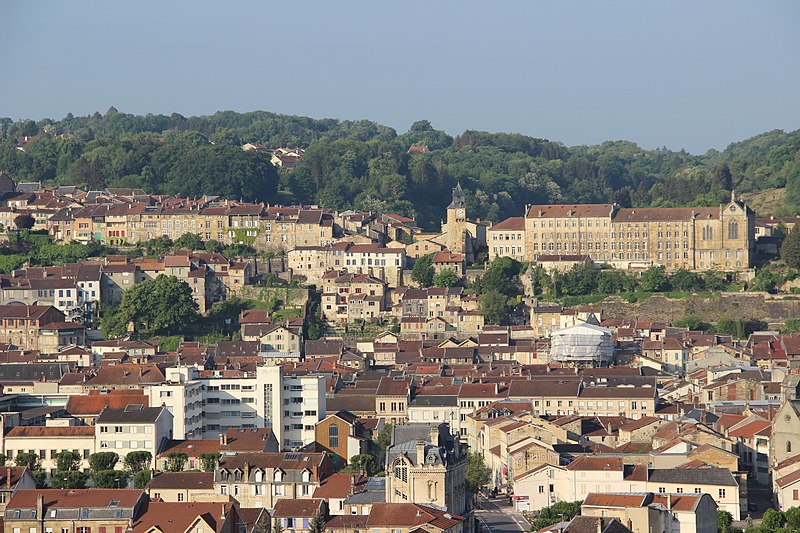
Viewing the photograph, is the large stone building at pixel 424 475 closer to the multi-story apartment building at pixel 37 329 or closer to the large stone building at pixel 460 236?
the multi-story apartment building at pixel 37 329

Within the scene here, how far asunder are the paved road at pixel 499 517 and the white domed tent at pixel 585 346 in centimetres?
2235

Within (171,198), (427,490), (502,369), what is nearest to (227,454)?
(427,490)

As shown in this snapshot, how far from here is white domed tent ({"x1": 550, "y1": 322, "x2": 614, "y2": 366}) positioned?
2756 inches

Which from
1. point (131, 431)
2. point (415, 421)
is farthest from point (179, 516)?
point (415, 421)

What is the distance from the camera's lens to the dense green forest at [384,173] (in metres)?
104

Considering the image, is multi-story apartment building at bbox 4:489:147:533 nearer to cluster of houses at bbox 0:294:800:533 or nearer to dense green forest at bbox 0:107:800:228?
cluster of houses at bbox 0:294:800:533

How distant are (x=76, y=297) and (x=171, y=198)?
1837 cm

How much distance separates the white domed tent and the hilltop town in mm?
85

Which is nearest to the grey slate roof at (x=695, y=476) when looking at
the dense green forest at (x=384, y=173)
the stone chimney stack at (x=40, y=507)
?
the stone chimney stack at (x=40, y=507)

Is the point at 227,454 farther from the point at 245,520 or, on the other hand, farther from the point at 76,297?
the point at 76,297

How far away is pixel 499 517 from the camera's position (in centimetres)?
4516

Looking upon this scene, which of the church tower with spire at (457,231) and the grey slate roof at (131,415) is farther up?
the church tower with spire at (457,231)

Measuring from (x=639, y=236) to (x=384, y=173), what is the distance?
30148 millimetres

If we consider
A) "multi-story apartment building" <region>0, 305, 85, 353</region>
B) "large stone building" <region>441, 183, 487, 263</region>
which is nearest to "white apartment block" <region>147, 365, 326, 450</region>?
"multi-story apartment building" <region>0, 305, 85, 353</region>
